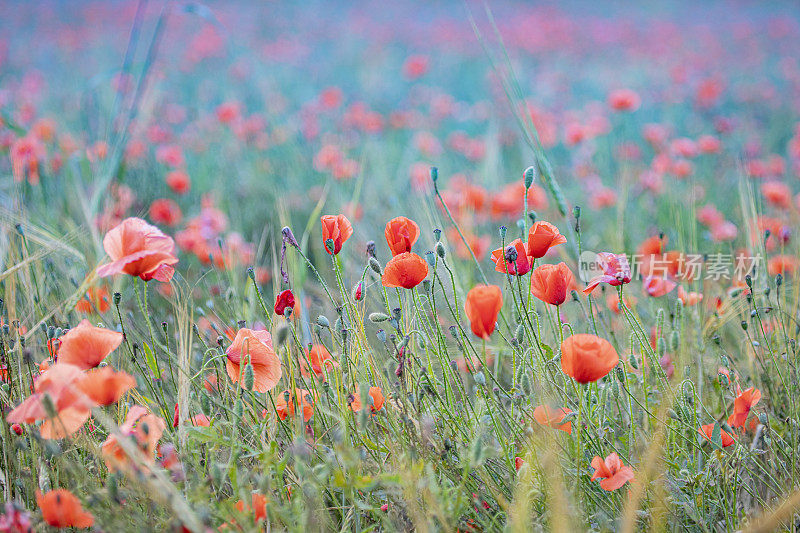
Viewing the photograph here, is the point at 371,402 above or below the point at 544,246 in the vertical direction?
below

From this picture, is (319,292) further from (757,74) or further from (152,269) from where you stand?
→ (757,74)

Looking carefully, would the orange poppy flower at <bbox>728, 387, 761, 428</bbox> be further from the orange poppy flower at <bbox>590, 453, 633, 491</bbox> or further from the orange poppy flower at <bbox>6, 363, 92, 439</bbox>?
the orange poppy flower at <bbox>6, 363, 92, 439</bbox>

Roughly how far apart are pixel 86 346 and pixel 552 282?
757 mm

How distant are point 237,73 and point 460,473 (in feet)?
15.1

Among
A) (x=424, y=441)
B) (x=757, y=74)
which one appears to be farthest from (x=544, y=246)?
(x=757, y=74)

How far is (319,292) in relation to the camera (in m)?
1.78

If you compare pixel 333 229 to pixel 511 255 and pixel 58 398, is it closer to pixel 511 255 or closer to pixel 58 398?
pixel 511 255

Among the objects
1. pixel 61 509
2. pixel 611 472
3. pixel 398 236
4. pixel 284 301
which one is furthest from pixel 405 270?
pixel 61 509

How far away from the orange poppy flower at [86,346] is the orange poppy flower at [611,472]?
30.8 inches

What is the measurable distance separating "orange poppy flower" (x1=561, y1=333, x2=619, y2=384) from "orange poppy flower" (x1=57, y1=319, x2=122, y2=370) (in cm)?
68

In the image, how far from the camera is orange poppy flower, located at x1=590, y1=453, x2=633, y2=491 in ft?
3.07

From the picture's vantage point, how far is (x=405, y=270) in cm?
100

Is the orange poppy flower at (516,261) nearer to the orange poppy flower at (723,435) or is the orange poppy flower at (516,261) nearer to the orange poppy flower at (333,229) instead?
the orange poppy flower at (333,229)

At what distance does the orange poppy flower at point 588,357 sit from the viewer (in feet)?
2.78
